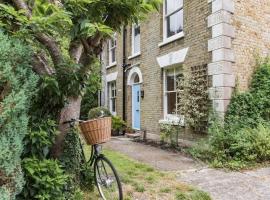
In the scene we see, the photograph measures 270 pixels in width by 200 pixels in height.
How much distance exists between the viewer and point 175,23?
10.9 meters

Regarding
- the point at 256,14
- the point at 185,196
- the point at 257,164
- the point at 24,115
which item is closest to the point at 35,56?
the point at 24,115

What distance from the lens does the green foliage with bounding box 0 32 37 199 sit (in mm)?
3279

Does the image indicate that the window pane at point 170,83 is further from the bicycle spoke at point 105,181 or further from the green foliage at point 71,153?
the green foliage at point 71,153

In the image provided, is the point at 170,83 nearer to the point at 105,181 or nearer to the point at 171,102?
the point at 171,102

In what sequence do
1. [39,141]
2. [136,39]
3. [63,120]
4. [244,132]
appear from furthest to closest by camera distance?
[136,39]
[244,132]
[63,120]
[39,141]

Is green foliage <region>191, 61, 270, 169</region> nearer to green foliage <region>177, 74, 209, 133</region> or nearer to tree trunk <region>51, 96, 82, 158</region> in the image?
green foliage <region>177, 74, 209, 133</region>

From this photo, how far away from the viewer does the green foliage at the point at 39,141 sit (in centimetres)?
393

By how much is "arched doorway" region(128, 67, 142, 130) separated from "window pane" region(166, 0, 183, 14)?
9.06ft

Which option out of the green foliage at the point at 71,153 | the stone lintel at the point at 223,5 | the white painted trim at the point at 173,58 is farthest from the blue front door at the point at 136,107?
the green foliage at the point at 71,153

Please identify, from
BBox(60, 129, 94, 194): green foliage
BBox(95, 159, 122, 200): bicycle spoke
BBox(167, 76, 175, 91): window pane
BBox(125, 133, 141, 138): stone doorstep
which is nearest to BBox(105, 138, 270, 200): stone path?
BBox(95, 159, 122, 200): bicycle spoke

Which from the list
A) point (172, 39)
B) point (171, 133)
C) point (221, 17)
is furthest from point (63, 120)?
point (172, 39)

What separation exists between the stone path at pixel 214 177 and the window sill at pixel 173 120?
111cm

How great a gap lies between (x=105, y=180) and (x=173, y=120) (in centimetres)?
579

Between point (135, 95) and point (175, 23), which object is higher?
point (175, 23)
